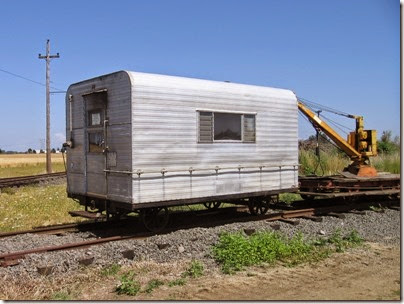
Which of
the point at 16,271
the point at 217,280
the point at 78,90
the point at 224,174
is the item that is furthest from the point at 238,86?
the point at 16,271

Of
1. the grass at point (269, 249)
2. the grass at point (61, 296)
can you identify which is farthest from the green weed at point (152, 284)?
the grass at point (269, 249)

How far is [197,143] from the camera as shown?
987 cm

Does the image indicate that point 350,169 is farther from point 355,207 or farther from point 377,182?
point 355,207

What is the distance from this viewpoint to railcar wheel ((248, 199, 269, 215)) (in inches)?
464

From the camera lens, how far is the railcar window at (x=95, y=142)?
981cm

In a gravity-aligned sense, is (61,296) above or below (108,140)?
below

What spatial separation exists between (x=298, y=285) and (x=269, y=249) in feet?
4.88

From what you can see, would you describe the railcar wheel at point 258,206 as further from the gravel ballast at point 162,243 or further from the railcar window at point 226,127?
the railcar window at point 226,127

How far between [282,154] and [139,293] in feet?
22.0

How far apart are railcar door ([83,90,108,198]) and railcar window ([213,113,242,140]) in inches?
96.9

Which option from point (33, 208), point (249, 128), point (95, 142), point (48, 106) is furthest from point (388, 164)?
point (48, 106)

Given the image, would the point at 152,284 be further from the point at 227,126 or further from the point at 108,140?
the point at 227,126

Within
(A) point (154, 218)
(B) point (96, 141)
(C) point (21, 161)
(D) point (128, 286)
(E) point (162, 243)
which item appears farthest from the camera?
(C) point (21, 161)

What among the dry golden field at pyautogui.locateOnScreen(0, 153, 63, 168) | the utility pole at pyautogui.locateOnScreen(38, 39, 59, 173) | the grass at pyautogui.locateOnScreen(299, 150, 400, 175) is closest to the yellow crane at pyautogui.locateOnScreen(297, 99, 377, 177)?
the grass at pyautogui.locateOnScreen(299, 150, 400, 175)
